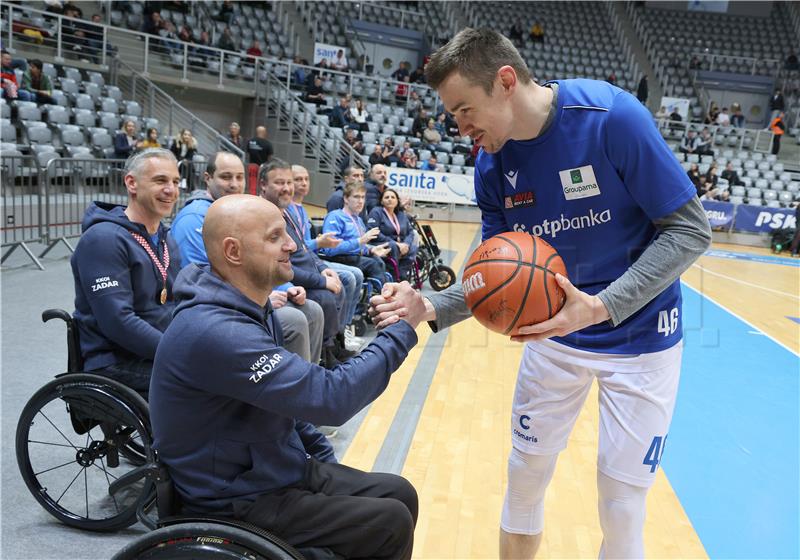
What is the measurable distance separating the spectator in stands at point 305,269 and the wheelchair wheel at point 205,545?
91.3 inches

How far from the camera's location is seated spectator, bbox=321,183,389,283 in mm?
5066

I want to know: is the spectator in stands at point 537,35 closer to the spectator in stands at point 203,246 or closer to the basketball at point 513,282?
the spectator in stands at point 203,246

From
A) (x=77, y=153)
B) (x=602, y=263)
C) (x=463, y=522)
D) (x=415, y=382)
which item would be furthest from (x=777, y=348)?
(x=77, y=153)

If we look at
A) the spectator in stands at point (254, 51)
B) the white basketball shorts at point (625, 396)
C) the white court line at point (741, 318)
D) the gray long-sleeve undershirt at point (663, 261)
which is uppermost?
the spectator in stands at point (254, 51)

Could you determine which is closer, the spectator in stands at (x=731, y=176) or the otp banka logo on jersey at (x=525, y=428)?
the otp banka logo on jersey at (x=525, y=428)

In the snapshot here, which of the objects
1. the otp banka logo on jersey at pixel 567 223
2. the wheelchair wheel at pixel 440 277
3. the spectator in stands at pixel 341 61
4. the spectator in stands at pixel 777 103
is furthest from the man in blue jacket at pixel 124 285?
the spectator in stands at pixel 777 103

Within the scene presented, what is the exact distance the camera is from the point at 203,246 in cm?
311

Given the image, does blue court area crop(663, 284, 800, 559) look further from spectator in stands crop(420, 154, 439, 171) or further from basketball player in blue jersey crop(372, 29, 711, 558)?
spectator in stands crop(420, 154, 439, 171)

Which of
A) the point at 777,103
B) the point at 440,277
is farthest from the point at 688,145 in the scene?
the point at 440,277

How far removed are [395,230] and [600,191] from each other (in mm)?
4473

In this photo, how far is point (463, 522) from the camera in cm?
259

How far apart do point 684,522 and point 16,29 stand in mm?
A: 13044

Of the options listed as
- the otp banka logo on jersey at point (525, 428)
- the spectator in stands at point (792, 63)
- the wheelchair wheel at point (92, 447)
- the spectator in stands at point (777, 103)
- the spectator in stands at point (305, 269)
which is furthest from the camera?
the spectator in stands at point (792, 63)

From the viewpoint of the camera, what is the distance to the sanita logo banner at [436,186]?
1215 centimetres
